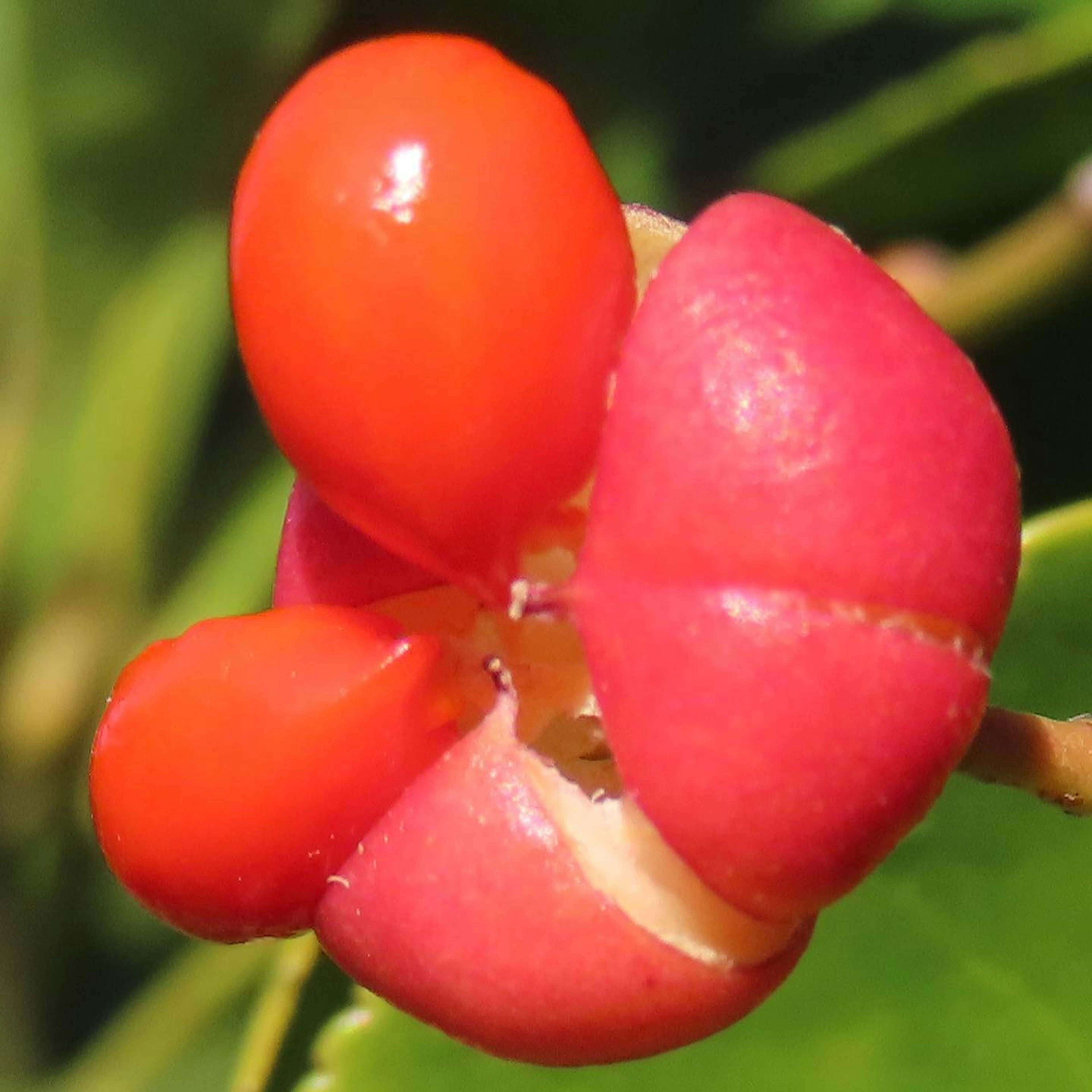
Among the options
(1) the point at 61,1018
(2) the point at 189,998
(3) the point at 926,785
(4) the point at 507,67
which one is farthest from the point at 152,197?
(3) the point at 926,785

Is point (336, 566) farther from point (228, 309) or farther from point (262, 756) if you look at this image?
point (228, 309)

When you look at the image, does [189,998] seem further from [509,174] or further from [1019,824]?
[509,174]

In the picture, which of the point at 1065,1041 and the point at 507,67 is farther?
the point at 1065,1041

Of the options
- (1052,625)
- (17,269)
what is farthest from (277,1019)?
(17,269)

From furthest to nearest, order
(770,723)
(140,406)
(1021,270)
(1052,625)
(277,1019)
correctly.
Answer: (140,406) < (1021,270) < (277,1019) < (1052,625) < (770,723)

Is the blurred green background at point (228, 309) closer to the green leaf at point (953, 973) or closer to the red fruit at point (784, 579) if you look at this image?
the green leaf at point (953, 973)

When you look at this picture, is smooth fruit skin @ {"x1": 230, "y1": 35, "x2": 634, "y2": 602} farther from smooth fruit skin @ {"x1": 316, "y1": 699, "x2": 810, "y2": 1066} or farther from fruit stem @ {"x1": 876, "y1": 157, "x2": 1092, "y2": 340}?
fruit stem @ {"x1": 876, "y1": 157, "x2": 1092, "y2": 340}

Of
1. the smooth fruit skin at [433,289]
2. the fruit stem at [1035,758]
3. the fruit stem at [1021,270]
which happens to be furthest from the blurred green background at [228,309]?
the smooth fruit skin at [433,289]

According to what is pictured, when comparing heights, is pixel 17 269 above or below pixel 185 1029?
above
